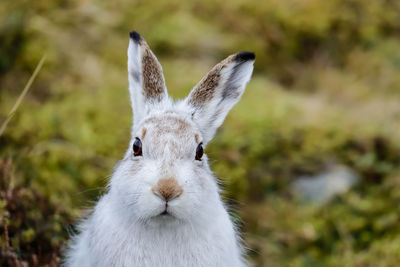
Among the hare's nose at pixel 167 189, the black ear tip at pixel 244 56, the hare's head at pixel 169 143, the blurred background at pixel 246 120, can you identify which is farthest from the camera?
the blurred background at pixel 246 120

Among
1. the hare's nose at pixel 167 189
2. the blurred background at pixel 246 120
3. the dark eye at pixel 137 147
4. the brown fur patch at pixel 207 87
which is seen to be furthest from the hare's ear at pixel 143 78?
the hare's nose at pixel 167 189

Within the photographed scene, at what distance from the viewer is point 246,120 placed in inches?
289

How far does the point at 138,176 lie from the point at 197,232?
2.08 ft

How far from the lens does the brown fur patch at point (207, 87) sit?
13.9 feet

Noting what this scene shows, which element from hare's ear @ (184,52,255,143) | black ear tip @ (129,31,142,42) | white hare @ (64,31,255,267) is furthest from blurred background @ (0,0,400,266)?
black ear tip @ (129,31,142,42)

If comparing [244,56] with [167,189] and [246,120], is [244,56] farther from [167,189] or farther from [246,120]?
[246,120]

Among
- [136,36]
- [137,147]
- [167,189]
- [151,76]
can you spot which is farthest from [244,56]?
[167,189]

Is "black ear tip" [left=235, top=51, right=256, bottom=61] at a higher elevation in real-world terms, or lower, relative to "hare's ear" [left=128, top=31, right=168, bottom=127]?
higher

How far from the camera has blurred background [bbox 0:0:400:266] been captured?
6.07 metres

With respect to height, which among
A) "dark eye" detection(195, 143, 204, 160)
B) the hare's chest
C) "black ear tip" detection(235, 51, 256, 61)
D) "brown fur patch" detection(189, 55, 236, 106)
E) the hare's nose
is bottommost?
the hare's chest

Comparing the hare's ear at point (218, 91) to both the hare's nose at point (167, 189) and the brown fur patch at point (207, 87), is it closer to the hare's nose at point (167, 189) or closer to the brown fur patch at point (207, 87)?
the brown fur patch at point (207, 87)

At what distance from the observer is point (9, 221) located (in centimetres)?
437

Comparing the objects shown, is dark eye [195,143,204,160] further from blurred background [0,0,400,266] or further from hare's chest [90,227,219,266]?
blurred background [0,0,400,266]

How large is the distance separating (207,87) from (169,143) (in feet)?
2.35
